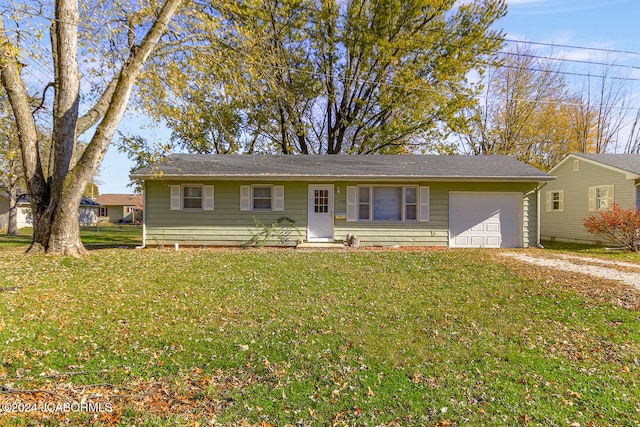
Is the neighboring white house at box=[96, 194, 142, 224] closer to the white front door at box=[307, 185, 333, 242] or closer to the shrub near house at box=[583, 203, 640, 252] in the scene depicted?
the white front door at box=[307, 185, 333, 242]

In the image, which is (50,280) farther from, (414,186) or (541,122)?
(541,122)

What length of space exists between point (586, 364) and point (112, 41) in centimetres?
1148

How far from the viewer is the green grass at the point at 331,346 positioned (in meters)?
2.86

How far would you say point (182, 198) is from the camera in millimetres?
11828

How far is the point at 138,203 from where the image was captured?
3809 centimetres

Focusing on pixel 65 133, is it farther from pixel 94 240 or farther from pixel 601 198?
pixel 601 198

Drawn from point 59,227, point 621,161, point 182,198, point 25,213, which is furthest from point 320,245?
point 25,213

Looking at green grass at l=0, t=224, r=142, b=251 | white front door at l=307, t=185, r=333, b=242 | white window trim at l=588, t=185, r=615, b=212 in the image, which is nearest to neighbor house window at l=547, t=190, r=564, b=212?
white window trim at l=588, t=185, r=615, b=212

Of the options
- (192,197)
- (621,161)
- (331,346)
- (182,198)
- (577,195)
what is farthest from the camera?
(577,195)

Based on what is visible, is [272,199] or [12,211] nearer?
[272,199]

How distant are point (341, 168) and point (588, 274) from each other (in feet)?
24.9

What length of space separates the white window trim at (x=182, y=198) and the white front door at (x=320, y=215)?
3425 millimetres

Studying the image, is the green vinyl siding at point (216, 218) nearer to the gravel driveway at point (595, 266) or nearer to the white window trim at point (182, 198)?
the white window trim at point (182, 198)

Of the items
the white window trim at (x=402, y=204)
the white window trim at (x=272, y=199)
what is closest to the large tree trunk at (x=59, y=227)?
the white window trim at (x=272, y=199)
